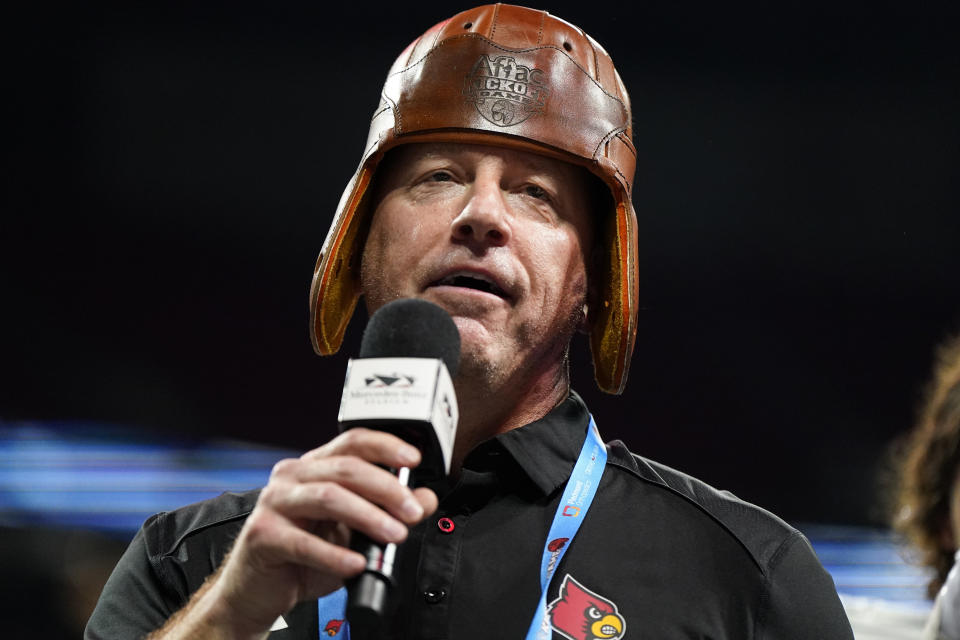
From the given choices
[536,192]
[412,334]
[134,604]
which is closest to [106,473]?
[134,604]

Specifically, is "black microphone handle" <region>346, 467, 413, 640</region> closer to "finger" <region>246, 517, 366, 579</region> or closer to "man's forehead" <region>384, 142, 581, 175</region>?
"finger" <region>246, 517, 366, 579</region>

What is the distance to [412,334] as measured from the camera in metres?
1.03

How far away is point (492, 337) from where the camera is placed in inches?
55.7

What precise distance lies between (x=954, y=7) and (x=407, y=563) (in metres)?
2.43

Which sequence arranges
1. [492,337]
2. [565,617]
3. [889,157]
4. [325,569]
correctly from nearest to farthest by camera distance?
[325,569] → [565,617] → [492,337] → [889,157]

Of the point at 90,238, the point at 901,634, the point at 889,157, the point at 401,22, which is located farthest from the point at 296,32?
the point at 901,634

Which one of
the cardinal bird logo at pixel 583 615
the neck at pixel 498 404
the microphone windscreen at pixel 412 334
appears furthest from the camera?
the neck at pixel 498 404

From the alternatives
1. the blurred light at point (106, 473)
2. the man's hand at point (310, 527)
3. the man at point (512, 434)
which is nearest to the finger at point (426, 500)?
the man's hand at point (310, 527)

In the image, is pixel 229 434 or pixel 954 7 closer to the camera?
pixel 229 434

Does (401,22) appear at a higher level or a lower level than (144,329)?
higher

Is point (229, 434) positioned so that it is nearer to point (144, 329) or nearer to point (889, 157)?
point (144, 329)

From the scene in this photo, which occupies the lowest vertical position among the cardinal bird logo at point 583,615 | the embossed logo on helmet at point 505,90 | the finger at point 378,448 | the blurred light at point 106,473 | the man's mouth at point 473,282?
the blurred light at point 106,473

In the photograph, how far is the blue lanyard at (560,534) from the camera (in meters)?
1.24

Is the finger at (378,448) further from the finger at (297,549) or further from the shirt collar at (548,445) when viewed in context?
the shirt collar at (548,445)
